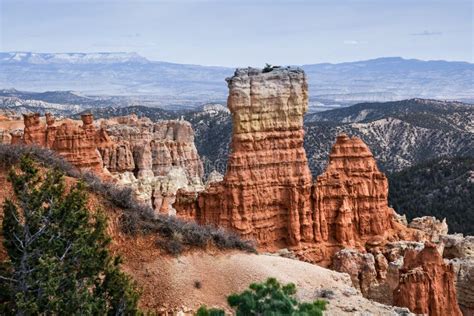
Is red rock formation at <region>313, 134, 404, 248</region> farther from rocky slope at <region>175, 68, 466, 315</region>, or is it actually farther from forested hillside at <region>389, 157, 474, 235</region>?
forested hillside at <region>389, 157, 474, 235</region>

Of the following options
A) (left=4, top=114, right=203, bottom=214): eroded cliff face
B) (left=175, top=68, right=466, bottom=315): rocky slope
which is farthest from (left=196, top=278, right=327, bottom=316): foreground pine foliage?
(left=4, top=114, right=203, bottom=214): eroded cliff face

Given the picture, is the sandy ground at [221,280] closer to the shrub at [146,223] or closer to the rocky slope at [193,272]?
the rocky slope at [193,272]

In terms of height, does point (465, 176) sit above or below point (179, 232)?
below

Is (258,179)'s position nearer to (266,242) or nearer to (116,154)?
(266,242)

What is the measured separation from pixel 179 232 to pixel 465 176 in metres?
51.5

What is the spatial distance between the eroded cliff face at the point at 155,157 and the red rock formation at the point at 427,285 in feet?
70.2

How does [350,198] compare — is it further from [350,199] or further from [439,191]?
[439,191]

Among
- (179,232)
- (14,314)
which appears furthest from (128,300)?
(179,232)

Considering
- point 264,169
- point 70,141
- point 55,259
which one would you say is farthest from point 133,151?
point 55,259

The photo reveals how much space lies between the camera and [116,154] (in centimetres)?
5500

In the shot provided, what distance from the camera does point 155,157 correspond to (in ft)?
202

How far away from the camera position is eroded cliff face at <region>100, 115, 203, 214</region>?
4759 centimetres

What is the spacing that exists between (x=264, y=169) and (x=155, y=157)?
30746mm

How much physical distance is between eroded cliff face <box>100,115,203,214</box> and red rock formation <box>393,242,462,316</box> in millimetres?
21404
